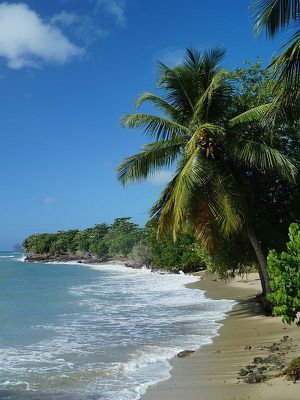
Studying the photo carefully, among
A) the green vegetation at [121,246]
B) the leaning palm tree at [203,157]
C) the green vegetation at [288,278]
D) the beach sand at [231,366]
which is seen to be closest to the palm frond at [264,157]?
the leaning palm tree at [203,157]

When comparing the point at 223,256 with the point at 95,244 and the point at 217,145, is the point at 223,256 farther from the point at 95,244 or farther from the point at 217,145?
the point at 95,244

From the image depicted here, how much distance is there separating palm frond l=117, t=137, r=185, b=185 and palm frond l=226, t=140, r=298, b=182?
227 centimetres

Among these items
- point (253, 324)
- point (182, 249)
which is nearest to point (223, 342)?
point (253, 324)

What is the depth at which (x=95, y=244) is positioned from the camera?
11962 centimetres

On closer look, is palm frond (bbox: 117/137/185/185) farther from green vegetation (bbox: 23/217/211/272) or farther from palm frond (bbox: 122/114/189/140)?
green vegetation (bbox: 23/217/211/272)

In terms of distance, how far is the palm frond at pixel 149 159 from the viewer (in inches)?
652

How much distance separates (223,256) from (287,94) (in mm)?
11702

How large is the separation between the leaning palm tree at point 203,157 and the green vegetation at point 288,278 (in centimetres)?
731

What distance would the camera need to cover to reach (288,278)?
6.84m

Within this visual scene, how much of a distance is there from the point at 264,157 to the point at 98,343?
7755 millimetres

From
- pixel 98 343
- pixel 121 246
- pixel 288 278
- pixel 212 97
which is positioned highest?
pixel 212 97

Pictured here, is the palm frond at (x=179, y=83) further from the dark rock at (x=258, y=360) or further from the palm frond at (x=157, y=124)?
the dark rock at (x=258, y=360)

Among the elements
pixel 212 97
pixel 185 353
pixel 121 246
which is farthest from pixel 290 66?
pixel 121 246

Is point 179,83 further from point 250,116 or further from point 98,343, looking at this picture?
point 98,343
